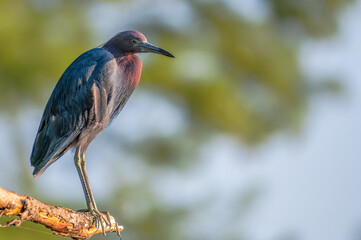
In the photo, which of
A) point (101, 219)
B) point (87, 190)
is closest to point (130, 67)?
point (87, 190)

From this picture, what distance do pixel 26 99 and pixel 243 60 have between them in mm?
2513

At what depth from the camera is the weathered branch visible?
7.02ft

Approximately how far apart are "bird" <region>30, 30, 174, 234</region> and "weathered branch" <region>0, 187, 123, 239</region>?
1.01 feet

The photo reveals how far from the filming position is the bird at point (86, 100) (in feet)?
9.55

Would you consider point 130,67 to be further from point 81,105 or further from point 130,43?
point 81,105

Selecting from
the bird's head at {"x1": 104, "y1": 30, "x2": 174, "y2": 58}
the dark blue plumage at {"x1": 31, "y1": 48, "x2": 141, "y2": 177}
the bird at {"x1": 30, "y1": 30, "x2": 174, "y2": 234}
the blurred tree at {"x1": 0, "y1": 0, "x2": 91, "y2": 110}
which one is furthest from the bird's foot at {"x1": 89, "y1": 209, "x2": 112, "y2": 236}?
the blurred tree at {"x1": 0, "y1": 0, "x2": 91, "y2": 110}

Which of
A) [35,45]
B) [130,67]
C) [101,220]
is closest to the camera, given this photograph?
[101,220]

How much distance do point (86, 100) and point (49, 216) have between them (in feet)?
2.50

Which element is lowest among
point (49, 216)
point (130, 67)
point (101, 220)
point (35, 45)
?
point (49, 216)

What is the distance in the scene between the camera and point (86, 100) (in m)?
2.93

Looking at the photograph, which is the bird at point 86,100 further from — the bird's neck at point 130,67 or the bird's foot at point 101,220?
the bird's foot at point 101,220

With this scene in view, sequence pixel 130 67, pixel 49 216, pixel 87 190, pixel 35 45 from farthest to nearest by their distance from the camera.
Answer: pixel 35 45
pixel 130 67
pixel 87 190
pixel 49 216

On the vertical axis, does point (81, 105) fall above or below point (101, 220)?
above

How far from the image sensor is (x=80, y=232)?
8.15 feet
